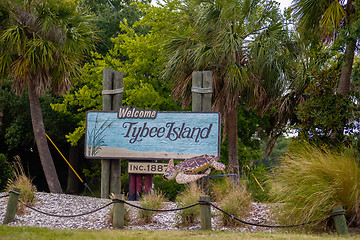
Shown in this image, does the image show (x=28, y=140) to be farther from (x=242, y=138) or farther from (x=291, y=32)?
(x=291, y=32)

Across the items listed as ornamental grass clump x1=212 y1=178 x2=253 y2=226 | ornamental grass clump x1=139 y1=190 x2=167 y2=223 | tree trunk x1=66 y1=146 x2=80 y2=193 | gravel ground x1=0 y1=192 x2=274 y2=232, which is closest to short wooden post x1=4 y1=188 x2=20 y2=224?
gravel ground x1=0 y1=192 x2=274 y2=232

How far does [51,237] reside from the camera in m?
6.77

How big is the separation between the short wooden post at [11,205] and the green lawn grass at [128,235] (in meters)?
1.06

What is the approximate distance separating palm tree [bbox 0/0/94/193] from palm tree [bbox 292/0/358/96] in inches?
260

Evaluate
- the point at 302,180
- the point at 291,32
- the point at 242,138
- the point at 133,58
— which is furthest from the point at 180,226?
the point at 242,138

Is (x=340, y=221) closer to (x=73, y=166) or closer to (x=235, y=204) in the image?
(x=235, y=204)

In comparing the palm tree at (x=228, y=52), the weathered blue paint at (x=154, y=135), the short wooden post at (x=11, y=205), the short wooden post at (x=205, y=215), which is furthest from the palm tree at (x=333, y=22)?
the short wooden post at (x=11, y=205)

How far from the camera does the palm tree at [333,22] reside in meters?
10.8

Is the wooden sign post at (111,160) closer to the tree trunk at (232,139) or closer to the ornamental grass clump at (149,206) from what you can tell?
the ornamental grass clump at (149,206)

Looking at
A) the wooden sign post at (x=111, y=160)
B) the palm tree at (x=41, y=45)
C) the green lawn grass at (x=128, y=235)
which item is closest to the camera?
the green lawn grass at (x=128, y=235)

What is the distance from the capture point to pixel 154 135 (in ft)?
36.7

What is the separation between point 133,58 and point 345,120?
10234 millimetres

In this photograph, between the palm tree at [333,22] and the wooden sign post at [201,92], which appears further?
the wooden sign post at [201,92]

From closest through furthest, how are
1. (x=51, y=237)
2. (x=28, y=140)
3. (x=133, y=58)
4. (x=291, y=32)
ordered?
(x=51, y=237)
(x=291, y=32)
(x=133, y=58)
(x=28, y=140)
